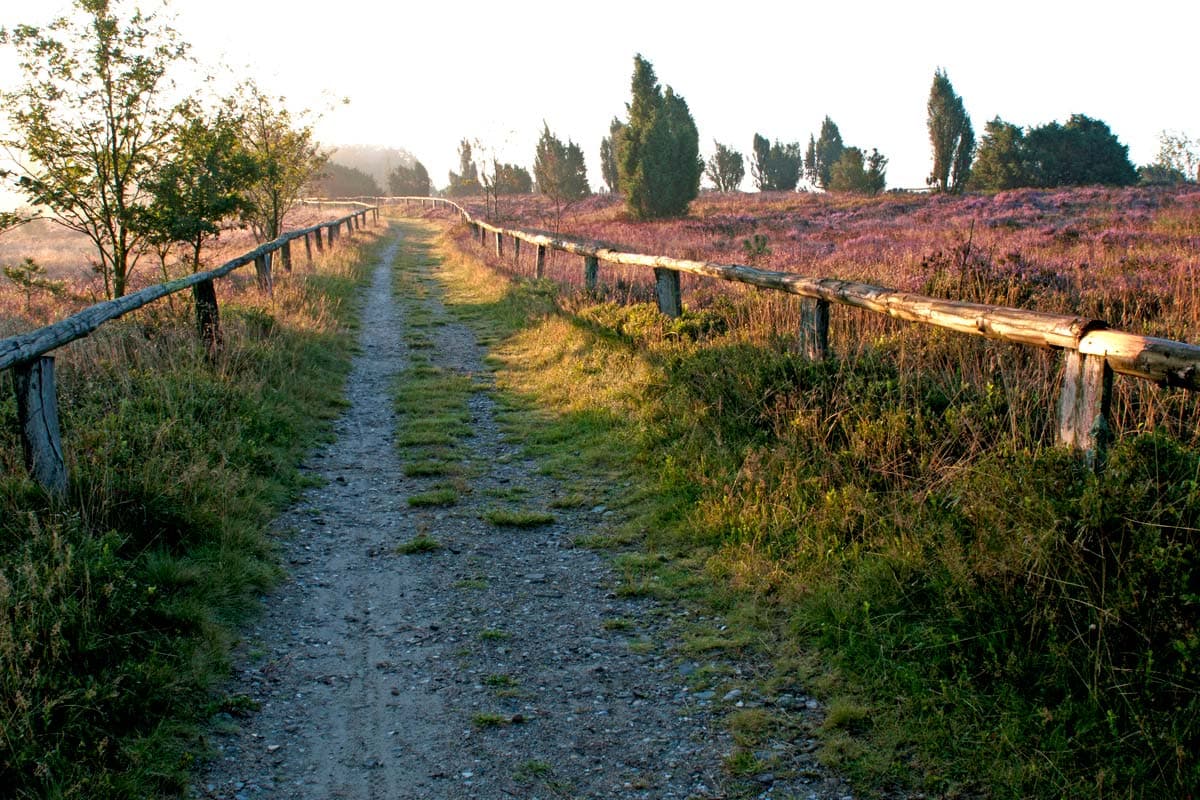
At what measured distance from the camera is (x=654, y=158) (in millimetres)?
33688

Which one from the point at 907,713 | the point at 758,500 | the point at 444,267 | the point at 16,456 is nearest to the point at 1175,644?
the point at 907,713

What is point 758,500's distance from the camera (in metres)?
5.09

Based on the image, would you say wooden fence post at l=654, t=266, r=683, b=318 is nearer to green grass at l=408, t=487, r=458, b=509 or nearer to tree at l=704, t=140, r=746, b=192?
green grass at l=408, t=487, r=458, b=509

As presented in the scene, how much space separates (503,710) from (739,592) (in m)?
1.49

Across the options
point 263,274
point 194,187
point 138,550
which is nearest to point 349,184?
point 194,187

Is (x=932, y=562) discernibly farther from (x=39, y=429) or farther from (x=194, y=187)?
(x=194, y=187)

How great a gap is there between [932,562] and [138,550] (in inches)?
164

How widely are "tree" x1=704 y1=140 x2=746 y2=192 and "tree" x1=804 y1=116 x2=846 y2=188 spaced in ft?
25.5

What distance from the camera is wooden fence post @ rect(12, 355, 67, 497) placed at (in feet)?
14.3

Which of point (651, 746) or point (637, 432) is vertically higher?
point (637, 432)

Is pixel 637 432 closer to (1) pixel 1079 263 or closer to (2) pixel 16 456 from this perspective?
(2) pixel 16 456

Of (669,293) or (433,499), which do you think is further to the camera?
(669,293)

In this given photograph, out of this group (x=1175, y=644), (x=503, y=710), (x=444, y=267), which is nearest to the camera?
(x=1175, y=644)

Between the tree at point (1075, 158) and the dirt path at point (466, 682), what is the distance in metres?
41.1
